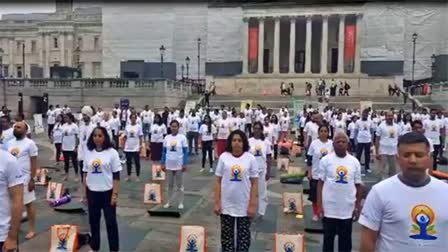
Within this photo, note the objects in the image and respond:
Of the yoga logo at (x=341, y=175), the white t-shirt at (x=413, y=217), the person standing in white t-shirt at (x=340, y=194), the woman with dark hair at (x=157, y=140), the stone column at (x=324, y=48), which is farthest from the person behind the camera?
the stone column at (x=324, y=48)

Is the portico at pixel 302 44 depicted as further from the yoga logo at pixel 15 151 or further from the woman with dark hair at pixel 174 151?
the yoga logo at pixel 15 151

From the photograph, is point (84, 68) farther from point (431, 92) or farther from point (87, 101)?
point (431, 92)

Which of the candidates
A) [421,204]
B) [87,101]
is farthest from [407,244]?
[87,101]

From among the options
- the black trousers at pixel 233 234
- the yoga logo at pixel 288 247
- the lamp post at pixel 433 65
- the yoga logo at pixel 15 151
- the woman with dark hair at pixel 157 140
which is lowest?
the yoga logo at pixel 288 247

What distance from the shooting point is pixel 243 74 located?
54344mm

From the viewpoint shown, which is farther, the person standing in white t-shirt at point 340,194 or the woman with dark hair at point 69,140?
the woman with dark hair at point 69,140

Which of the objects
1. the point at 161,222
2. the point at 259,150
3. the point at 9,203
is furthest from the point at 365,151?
the point at 9,203

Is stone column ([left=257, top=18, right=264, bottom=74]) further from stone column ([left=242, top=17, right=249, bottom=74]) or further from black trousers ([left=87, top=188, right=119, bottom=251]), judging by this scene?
black trousers ([left=87, top=188, right=119, bottom=251])

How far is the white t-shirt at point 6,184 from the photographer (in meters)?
4.01

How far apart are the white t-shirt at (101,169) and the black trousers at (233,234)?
173 cm

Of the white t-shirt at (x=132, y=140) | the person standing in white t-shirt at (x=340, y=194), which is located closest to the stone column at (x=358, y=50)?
the white t-shirt at (x=132, y=140)

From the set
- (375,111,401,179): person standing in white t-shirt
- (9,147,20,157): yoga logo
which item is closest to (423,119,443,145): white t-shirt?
(375,111,401,179): person standing in white t-shirt

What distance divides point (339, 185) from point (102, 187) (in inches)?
122

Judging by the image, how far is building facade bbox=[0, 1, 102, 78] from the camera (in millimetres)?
79562
